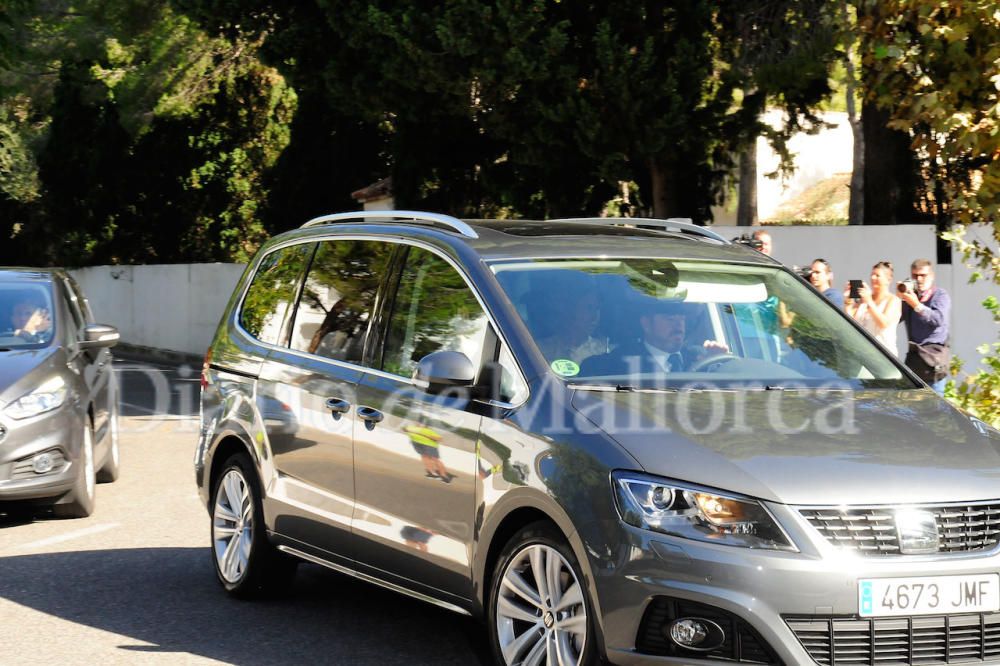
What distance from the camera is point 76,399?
996 cm

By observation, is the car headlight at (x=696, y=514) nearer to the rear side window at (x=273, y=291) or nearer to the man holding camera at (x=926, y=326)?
the rear side window at (x=273, y=291)

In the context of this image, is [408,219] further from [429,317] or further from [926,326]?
[926,326]

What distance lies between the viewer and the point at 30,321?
1046cm

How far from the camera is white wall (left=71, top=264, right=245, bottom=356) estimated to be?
28.9 m

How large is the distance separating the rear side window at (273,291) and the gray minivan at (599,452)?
0.07ft

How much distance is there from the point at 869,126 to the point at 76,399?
1302cm

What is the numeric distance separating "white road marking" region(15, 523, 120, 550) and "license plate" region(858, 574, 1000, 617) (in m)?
5.84

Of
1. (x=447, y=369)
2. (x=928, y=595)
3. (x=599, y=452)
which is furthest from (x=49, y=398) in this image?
→ (x=928, y=595)

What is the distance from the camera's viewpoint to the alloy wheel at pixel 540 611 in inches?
200

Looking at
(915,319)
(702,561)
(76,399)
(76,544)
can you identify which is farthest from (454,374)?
(915,319)

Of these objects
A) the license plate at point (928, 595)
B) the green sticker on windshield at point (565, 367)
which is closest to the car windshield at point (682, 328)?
the green sticker on windshield at point (565, 367)

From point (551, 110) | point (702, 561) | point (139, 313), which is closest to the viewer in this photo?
point (702, 561)

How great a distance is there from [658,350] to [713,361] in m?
0.25

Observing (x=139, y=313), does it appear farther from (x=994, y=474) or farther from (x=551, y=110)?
(x=994, y=474)
